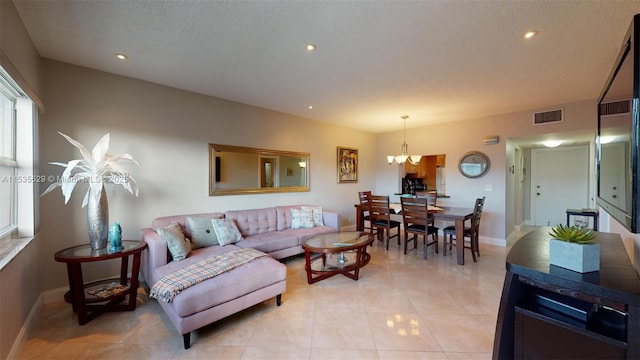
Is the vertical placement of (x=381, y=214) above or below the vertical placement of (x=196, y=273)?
above

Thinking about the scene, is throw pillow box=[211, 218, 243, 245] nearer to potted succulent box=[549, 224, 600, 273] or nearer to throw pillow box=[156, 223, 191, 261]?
throw pillow box=[156, 223, 191, 261]

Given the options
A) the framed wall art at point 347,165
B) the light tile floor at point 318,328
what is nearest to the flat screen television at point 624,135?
the light tile floor at point 318,328

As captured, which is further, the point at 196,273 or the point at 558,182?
the point at 558,182

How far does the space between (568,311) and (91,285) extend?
12.5ft

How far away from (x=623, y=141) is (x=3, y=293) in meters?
3.64

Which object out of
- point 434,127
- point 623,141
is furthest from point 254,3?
point 434,127

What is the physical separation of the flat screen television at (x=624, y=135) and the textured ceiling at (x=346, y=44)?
2.87 feet

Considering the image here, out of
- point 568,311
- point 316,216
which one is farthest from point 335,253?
point 568,311

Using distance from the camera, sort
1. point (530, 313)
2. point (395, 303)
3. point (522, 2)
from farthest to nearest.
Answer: point (395, 303) → point (522, 2) → point (530, 313)

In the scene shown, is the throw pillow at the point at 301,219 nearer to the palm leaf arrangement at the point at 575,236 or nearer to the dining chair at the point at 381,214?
the dining chair at the point at 381,214

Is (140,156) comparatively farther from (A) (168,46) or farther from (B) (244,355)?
(B) (244,355)

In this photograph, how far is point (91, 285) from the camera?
2.56m

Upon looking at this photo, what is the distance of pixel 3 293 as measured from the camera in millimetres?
1611

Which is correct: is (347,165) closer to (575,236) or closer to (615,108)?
(615,108)
